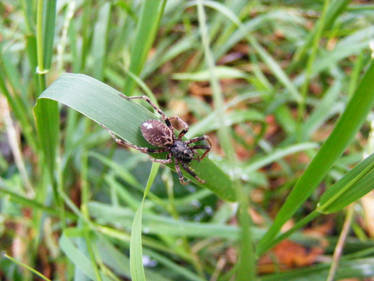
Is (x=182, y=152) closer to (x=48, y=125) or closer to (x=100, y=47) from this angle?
(x=48, y=125)

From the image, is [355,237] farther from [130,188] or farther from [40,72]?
[40,72]

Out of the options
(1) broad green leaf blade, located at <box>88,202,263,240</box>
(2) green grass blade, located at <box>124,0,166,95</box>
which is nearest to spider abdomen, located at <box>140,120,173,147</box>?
(2) green grass blade, located at <box>124,0,166,95</box>

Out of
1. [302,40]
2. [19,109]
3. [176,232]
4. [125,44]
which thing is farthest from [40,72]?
[302,40]

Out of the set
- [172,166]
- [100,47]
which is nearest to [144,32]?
[100,47]

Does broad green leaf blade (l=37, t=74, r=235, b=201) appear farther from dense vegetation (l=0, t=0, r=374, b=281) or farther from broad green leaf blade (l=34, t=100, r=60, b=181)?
Answer: broad green leaf blade (l=34, t=100, r=60, b=181)

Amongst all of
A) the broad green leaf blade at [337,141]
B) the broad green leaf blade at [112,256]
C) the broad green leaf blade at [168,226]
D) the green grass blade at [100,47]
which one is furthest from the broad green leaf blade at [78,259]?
the green grass blade at [100,47]

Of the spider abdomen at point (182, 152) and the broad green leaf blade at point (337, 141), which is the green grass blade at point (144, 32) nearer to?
the spider abdomen at point (182, 152)
